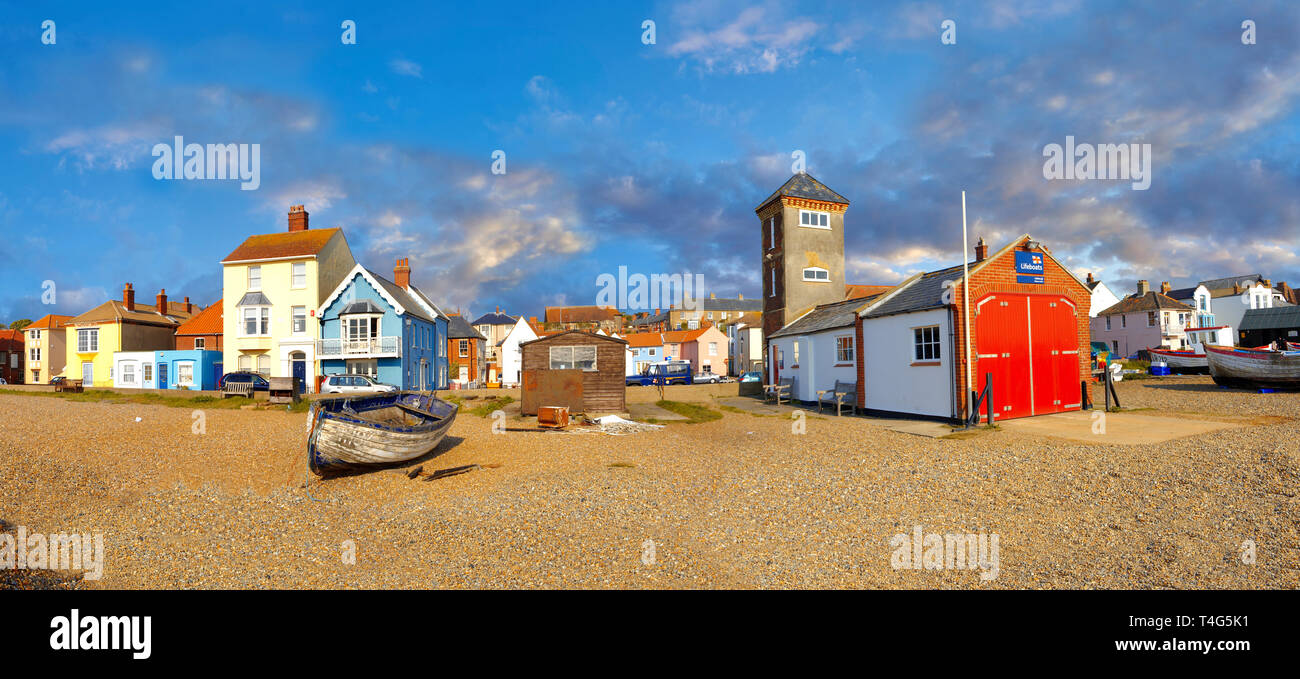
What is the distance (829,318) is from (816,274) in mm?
9764

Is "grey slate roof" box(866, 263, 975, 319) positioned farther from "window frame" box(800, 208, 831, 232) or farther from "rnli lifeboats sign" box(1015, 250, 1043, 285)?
"window frame" box(800, 208, 831, 232)

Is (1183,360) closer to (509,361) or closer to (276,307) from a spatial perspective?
(509,361)

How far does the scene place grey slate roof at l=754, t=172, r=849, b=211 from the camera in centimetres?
3747

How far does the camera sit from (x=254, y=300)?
42594 millimetres

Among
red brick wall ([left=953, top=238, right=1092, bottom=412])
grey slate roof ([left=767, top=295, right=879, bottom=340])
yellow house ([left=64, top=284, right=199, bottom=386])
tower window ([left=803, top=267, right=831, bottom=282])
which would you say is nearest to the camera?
red brick wall ([left=953, top=238, right=1092, bottom=412])

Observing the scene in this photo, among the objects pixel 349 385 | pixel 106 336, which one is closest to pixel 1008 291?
pixel 349 385

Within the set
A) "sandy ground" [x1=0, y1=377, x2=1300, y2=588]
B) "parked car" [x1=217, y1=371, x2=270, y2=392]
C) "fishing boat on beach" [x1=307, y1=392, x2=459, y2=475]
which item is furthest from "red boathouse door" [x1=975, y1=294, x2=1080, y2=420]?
"parked car" [x1=217, y1=371, x2=270, y2=392]

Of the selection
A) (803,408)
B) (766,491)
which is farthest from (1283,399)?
(766,491)

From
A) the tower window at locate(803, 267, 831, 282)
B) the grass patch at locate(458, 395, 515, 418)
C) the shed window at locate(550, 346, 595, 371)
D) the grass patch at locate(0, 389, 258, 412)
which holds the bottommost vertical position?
the grass patch at locate(458, 395, 515, 418)

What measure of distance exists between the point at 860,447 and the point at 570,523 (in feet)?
30.0

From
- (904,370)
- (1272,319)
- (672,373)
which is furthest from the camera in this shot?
(1272,319)

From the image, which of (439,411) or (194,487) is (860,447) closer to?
(439,411)

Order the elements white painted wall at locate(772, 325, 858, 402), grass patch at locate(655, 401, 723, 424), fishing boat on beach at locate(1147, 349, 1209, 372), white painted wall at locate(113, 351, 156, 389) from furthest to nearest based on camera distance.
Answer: white painted wall at locate(113, 351, 156, 389)
fishing boat on beach at locate(1147, 349, 1209, 372)
white painted wall at locate(772, 325, 858, 402)
grass patch at locate(655, 401, 723, 424)

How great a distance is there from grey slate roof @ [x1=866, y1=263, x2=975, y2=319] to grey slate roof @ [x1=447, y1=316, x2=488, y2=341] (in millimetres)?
44957
